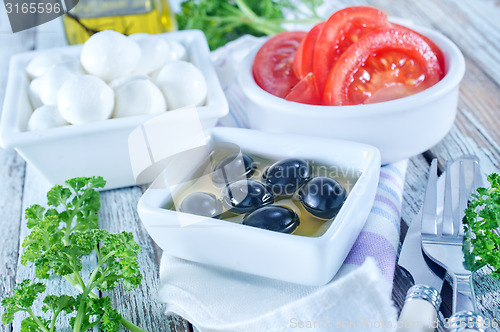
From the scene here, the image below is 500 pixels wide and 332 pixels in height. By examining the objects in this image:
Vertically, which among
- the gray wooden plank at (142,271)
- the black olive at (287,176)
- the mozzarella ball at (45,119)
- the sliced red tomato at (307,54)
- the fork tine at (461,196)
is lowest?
the gray wooden plank at (142,271)

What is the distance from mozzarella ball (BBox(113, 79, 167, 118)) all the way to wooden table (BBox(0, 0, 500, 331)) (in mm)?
159

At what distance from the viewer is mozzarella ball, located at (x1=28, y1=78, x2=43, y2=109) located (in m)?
1.04

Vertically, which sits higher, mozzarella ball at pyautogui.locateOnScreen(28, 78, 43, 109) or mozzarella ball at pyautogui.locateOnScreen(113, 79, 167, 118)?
mozzarella ball at pyautogui.locateOnScreen(113, 79, 167, 118)

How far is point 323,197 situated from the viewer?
0.73 metres

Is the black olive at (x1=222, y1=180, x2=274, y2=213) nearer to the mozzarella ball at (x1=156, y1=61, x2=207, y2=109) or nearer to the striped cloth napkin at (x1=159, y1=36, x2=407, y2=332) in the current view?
the striped cloth napkin at (x1=159, y1=36, x2=407, y2=332)

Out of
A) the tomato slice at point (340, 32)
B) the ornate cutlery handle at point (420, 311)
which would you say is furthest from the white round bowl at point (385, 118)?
the ornate cutlery handle at point (420, 311)

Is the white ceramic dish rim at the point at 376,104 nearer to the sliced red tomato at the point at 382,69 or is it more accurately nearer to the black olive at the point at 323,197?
the sliced red tomato at the point at 382,69

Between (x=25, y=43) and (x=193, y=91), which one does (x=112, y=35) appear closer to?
(x=193, y=91)

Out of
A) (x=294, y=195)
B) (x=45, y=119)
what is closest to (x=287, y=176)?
(x=294, y=195)

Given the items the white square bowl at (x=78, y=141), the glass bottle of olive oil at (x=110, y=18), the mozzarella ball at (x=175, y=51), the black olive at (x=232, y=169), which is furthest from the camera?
the glass bottle of olive oil at (x=110, y=18)

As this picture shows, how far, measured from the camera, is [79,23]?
1.43m

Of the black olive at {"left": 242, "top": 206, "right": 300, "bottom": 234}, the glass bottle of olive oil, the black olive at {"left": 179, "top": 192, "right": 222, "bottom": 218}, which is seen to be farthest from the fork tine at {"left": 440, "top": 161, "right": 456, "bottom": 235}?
the glass bottle of olive oil

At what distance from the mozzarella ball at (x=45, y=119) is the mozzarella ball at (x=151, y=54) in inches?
6.9

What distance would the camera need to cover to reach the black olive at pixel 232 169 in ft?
2.65
